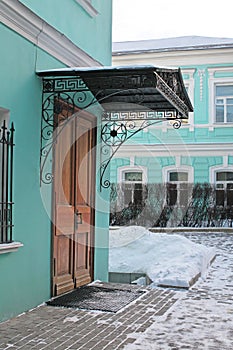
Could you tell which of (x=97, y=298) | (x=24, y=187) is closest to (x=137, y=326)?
(x=97, y=298)

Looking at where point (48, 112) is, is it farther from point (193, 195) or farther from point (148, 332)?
point (193, 195)

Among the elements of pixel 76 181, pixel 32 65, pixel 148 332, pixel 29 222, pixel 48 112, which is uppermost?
pixel 32 65

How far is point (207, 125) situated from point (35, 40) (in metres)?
13.5

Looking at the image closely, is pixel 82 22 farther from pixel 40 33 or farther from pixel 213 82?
pixel 213 82

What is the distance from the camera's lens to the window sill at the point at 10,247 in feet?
16.0

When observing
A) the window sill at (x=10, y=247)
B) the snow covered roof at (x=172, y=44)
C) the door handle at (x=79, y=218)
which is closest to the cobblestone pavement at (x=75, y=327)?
the window sill at (x=10, y=247)

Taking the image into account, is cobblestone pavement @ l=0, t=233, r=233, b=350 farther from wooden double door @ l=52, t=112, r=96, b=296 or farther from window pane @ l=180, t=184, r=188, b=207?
window pane @ l=180, t=184, r=188, b=207

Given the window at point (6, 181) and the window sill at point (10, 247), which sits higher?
the window at point (6, 181)

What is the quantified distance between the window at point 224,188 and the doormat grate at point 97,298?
1140cm

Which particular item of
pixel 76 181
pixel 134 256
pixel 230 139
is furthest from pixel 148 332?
pixel 230 139

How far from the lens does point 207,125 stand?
60.5ft

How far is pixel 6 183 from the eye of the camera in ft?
16.7

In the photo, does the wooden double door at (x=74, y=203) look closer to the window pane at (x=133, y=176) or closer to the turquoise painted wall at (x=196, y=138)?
the turquoise painted wall at (x=196, y=138)

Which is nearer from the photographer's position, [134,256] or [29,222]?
[29,222]
